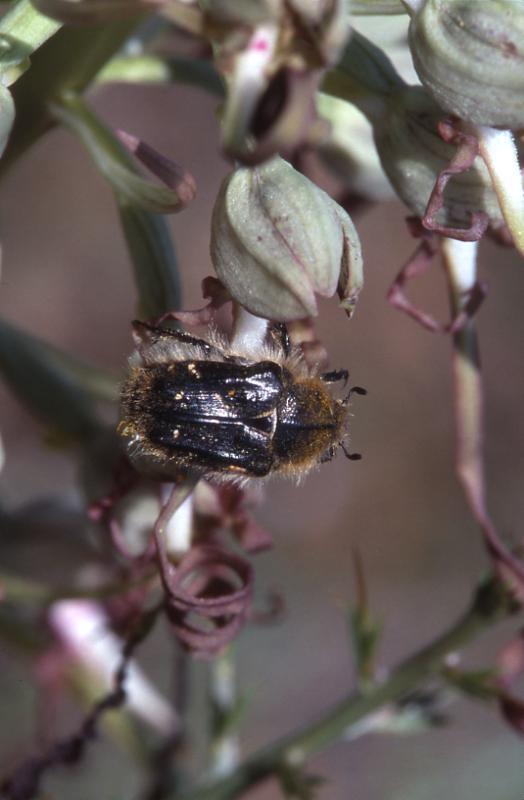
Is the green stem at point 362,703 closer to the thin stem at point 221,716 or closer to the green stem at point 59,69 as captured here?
the thin stem at point 221,716

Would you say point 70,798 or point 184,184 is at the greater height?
point 184,184

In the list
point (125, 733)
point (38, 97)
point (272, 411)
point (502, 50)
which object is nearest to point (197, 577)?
point (272, 411)

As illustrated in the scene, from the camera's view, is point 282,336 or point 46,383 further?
point 46,383

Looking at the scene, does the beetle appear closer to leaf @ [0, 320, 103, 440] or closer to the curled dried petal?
the curled dried petal

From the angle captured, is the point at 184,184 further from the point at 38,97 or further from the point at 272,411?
the point at 38,97

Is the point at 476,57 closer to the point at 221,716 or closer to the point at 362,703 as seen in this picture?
the point at 362,703

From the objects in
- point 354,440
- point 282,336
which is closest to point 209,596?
point 282,336

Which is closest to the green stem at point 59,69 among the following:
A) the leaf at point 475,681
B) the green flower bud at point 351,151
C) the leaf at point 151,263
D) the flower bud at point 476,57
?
the leaf at point 151,263
